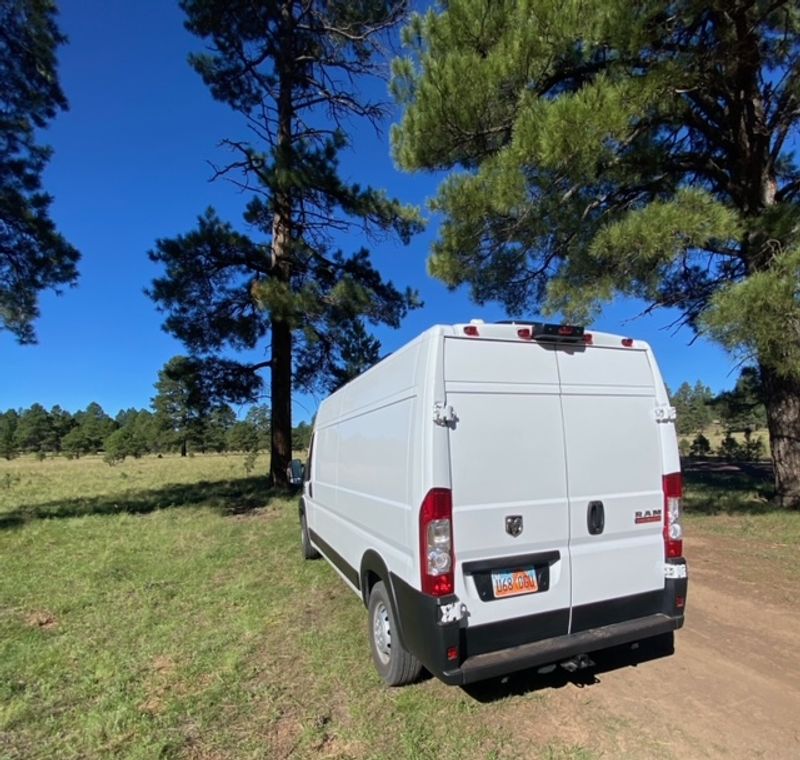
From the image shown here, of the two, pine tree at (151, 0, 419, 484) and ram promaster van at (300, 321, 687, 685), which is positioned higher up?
pine tree at (151, 0, 419, 484)

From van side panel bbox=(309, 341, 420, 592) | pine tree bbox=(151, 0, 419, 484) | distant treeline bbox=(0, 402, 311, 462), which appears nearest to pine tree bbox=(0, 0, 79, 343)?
pine tree bbox=(151, 0, 419, 484)

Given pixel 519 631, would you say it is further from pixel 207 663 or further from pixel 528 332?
pixel 207 663

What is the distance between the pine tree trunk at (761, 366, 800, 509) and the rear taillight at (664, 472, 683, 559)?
6.55 m

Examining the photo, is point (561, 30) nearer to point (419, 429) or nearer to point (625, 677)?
point (419, 429)

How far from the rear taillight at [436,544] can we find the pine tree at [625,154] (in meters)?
5.14

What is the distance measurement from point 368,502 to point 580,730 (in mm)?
1941

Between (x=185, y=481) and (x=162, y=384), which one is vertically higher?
(x=162, y=384)

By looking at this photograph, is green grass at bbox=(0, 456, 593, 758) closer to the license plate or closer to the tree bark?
the license plate

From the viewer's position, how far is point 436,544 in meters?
2.90

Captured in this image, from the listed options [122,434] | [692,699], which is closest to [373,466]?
[692,699]

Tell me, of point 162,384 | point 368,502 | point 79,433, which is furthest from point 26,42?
point 79,433

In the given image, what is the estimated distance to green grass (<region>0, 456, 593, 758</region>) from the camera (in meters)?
2.95

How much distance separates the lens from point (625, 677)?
11.6 feet

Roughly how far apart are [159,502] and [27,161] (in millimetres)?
7849
